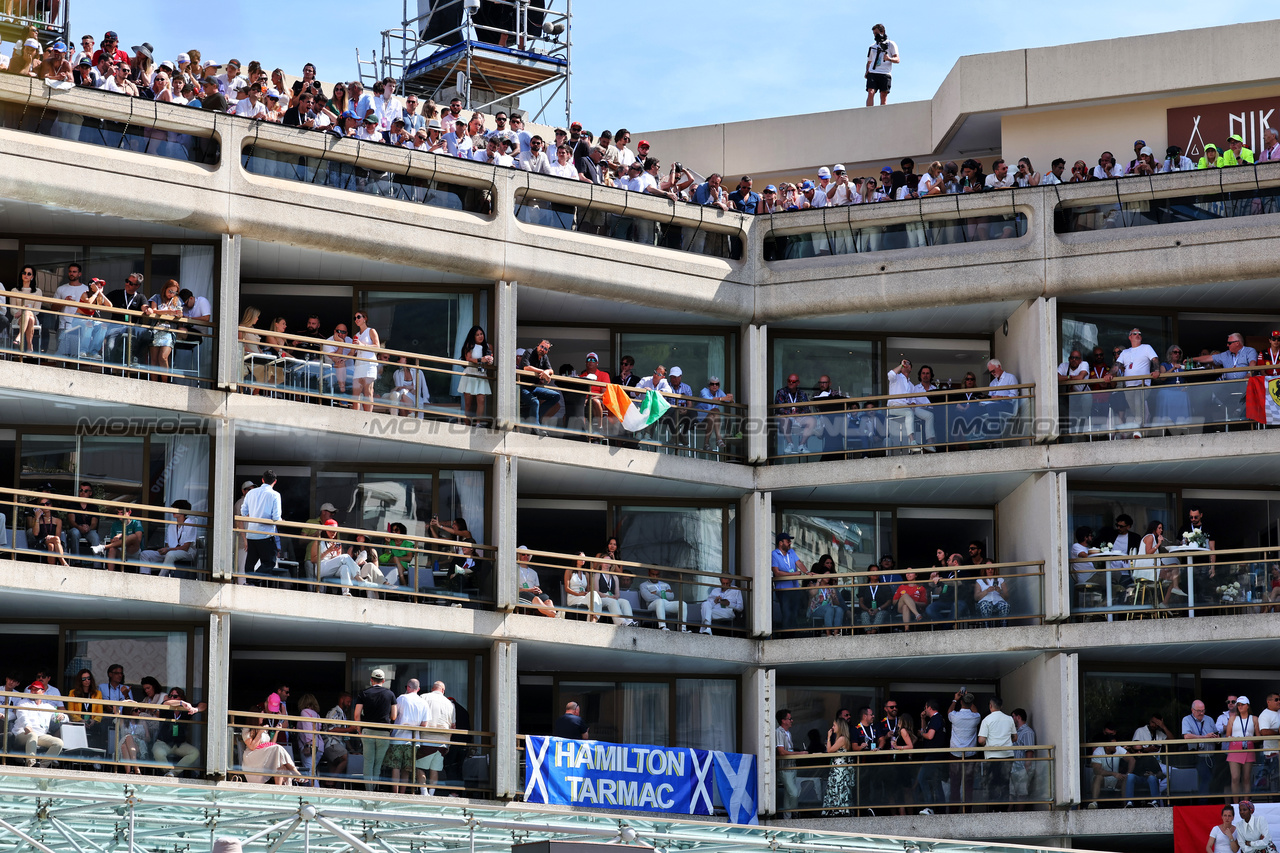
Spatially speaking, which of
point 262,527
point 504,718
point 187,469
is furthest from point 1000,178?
point 187,469

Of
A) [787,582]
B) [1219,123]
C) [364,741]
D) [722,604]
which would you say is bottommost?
[364,741]

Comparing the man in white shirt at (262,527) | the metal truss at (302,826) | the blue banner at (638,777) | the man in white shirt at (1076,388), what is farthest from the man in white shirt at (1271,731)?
the man in white shirt at (262,527)

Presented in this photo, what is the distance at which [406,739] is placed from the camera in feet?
89.3

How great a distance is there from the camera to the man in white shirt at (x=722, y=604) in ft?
101

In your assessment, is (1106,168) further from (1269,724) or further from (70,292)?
(70,292)

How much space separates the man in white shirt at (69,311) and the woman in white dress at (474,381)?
18.9 ft

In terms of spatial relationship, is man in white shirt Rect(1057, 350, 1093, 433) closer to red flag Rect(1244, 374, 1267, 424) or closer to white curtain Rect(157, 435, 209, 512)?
red flag Rect(1244, 374, 1267, 424)

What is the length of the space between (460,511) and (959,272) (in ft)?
29.3

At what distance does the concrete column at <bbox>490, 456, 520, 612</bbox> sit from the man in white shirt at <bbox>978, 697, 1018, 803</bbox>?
23.8 ft

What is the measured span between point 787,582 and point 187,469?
382 inches

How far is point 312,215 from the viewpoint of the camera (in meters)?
28.9

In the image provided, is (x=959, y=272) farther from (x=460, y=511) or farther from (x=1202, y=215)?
(x=460, y=511)

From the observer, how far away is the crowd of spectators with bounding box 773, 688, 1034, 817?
28.7 m

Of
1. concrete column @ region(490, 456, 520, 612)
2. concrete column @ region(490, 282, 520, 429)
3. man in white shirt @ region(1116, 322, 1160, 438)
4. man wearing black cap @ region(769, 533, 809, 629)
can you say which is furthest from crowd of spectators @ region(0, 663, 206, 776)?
man in white shirt @ region(1116, 322, 1160, 438)
